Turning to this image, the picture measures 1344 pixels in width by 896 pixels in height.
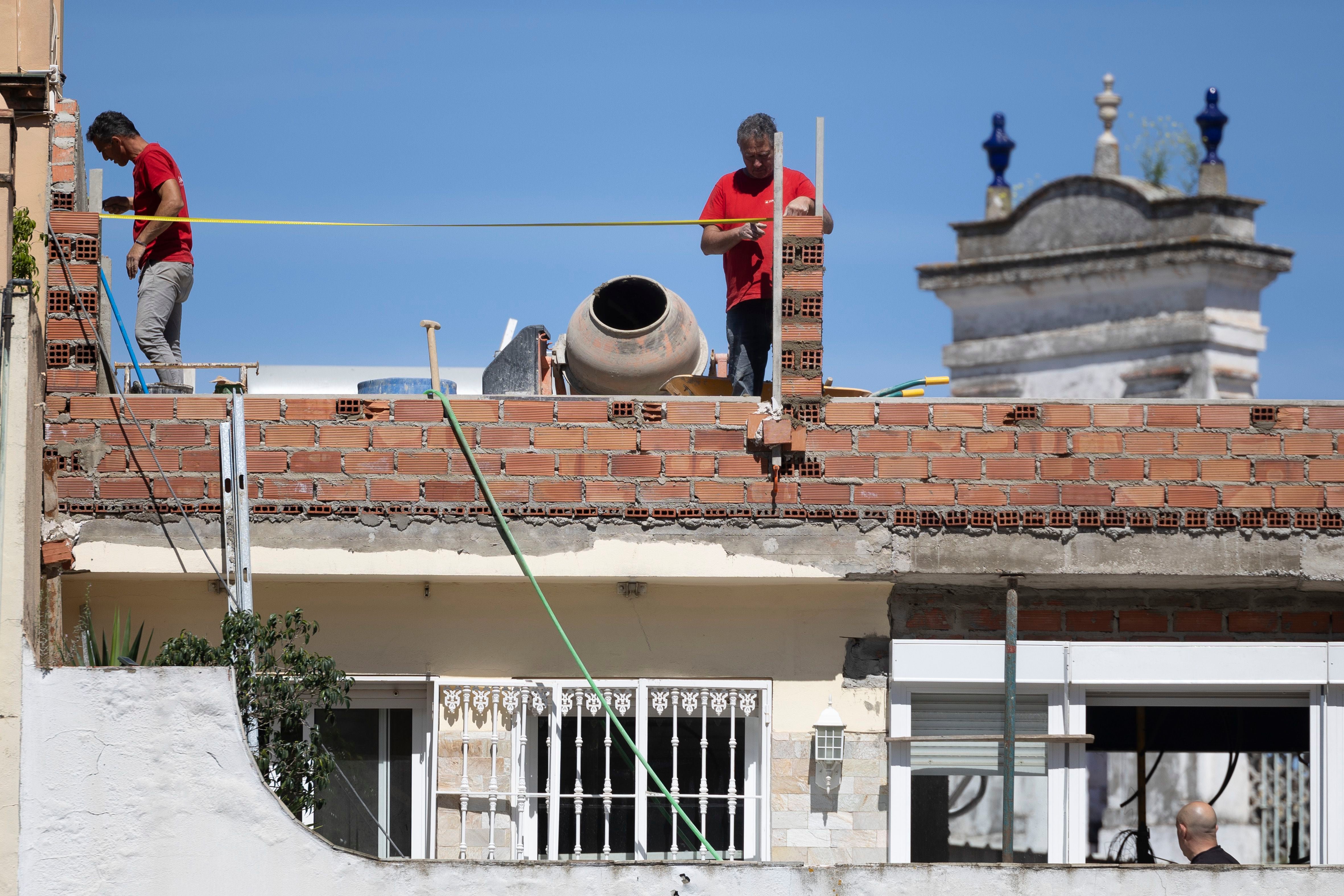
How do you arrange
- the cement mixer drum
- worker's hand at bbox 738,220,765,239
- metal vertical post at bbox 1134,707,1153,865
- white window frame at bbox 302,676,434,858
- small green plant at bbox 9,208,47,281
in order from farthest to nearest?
metal vertical post at bbox 1134,707,1153,865 → the cement mixer drum → worker's hand at bbox 738,220,765,239 → white window frame at bbox 302,676,434,858 → small green plant at bbox 9,208,47,281

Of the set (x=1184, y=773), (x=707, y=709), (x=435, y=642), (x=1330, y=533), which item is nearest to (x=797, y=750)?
(x=707, y=709)

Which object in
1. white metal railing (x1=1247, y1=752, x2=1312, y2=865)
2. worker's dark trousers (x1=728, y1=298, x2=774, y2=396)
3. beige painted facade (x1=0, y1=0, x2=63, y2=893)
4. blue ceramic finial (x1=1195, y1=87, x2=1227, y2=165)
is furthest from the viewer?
blue ceramic finial (x1=1195, y1=87, x2=1227, y2=165)

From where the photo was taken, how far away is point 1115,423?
8.37 metres

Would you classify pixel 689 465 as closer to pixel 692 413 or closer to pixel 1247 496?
pixel 692 413

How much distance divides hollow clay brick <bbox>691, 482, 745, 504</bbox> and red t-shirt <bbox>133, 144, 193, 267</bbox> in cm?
321

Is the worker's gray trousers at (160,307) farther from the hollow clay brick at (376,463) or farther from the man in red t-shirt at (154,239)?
the hollow clay brick at (376,463)

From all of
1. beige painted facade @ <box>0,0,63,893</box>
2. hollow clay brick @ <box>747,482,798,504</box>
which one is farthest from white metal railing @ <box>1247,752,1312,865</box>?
beige painted facade @ <box>0,0,63,893</box>

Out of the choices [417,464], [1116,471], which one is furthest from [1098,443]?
[417,464]

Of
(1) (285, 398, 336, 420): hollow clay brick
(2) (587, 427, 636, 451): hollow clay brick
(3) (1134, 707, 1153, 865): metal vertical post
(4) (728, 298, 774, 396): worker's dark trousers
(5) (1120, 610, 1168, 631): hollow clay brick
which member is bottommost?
(3) (1134, 707, 1153, 865): metal vertical post

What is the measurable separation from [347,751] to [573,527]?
177 centimetres

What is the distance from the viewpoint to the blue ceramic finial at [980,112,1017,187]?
2744cm

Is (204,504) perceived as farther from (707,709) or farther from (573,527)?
(707,709)

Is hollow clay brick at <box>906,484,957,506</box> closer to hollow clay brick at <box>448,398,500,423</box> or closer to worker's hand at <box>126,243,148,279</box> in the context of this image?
hollow clay brick at <box>448,398,500,423</box>

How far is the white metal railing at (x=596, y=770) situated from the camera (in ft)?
27.7
